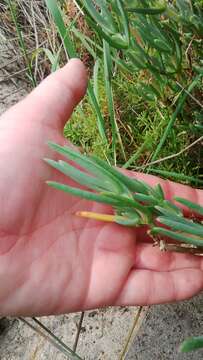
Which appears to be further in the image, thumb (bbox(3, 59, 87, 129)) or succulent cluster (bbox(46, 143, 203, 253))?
thumb (bbox(3, 59, 87, 129))

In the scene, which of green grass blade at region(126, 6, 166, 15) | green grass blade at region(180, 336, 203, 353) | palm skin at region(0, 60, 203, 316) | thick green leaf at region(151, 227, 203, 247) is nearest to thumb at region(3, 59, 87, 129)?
palm skin at region(0, 60, 203, 316)

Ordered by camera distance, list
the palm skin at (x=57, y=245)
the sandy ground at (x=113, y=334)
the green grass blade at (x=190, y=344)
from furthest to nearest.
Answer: the sandy ground at (x=113, y=334) → the palm skin at (x=57, y=245) → the green grass blade at (x=190, y=344)

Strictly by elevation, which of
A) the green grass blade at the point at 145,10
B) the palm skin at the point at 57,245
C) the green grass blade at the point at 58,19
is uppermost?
the green grass blade at the point at 145,10

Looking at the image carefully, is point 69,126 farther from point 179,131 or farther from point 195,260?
point 195,260

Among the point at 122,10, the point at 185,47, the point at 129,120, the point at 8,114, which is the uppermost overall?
the point at 122,10

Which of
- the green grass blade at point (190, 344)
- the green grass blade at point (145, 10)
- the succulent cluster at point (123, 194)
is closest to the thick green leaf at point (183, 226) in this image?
the succulent cluster at point (123, 194)

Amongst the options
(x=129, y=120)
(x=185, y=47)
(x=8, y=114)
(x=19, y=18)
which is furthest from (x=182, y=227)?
(x=19, y=18)

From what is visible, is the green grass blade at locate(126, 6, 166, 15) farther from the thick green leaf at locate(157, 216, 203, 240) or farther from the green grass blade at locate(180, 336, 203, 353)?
the green grass blade at locate(180, 336, 203, 353)

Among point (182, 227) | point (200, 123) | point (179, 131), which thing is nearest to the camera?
point (182, 227)

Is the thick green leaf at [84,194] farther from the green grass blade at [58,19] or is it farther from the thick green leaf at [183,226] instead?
the green grass blade at [58,19]
